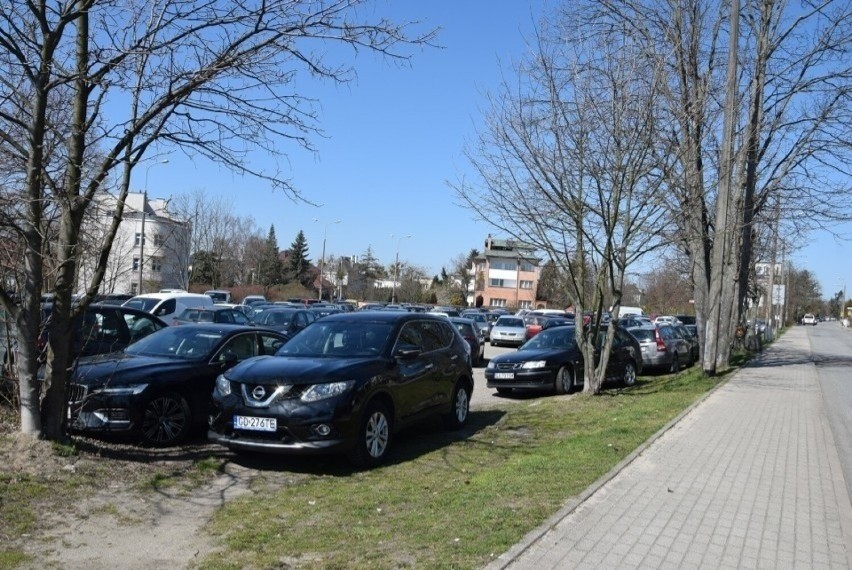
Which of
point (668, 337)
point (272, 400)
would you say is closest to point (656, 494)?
point (272, 400)

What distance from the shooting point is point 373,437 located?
7961 mm

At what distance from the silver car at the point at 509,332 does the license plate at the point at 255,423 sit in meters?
28.7

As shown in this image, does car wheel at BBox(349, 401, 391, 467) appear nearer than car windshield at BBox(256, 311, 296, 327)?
Yes

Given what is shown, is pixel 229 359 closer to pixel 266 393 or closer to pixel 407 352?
pixel 266 393

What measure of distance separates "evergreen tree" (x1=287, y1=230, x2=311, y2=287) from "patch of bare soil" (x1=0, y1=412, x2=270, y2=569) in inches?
3180

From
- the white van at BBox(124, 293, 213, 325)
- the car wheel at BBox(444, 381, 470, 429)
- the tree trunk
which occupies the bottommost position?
the car wheel at BBox(444, 381, 470, 429)

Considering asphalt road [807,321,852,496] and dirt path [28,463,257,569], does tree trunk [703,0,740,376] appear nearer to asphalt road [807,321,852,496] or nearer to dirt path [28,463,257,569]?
asphalt road [807,321,852,496]

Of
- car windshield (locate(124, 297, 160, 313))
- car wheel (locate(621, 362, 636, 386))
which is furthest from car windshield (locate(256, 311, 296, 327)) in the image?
car wheel (locate(621, 362, 636, 386))

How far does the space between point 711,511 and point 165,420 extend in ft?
18.5

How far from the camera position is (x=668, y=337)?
79.3ft

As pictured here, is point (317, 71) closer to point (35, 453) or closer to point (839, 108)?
point (35, 453)

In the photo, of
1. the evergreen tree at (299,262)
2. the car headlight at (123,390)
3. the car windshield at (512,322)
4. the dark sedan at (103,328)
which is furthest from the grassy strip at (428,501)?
the evergreen tree at (299,262)

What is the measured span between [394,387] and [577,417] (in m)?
4.44

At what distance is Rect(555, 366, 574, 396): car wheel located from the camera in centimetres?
1504
